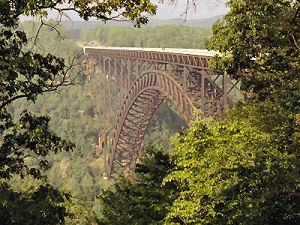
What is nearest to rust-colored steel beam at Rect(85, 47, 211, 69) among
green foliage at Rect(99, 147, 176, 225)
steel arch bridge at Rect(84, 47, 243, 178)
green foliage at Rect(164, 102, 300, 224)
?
steel arch bridge at Rect(84, 47, 243, 178)

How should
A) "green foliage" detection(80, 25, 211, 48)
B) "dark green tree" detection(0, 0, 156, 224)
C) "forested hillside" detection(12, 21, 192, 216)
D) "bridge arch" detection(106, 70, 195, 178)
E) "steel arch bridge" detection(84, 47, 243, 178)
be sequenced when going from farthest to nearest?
"green foliage" detection(80, 25, 211, 48) < "forested hillside" detection(12, 21, 192, 216) < "bridge arch" detection(106, 70, 195, 178) < "steel arch bridge" detection(84, 47, 243, 178) < "dark green tree" detection(0, 0, 156, 224)

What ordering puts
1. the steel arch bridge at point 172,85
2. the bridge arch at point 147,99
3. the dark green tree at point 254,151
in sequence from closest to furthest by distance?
1. the dark green tree at point 254,151
2. the steel arch bridge at point 172,85
3. the bridge arch at point 147,99

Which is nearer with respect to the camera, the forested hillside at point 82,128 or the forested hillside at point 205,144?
the forested hillside at point 205,144

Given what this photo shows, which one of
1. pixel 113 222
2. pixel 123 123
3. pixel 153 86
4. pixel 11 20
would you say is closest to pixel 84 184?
pixel 123 123

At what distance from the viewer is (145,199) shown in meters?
11.7

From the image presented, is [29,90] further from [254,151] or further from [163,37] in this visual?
[163,37]

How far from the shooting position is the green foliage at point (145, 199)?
11.3 metres

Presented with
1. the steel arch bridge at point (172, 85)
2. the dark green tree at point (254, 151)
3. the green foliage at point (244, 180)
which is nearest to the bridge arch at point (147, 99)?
the steel arch bridge at point (172, 85)

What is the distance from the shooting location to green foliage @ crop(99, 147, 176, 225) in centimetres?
1127

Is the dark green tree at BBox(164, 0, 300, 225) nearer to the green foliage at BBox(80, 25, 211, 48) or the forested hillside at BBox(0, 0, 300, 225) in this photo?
the forested hillside at BBox(0, 0, 300, 225)

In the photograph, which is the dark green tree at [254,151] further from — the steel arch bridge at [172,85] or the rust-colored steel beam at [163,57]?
the rust-colored steel beam at [163,57]

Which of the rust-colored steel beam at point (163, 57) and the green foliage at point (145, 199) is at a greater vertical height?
the rust-colored steel beam at point (163, 57)

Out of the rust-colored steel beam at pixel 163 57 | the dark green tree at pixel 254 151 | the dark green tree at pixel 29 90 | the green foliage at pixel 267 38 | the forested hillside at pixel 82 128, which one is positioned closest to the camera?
the dark green tree at pixel 29 90

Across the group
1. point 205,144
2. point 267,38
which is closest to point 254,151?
point 205,144
